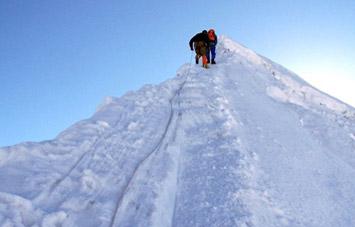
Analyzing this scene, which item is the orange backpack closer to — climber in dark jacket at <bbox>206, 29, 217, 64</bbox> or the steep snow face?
climber in dark jacket at <bbox>206, 29, 217, 64</bbox>

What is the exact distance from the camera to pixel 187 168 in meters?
6.30

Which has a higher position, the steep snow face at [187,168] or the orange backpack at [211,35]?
the orange backpack at [211,35]

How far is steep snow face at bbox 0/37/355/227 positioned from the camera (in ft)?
16.6

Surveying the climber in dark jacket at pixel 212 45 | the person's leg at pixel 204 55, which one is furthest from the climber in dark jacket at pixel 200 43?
the climber in dark jacket at pixel 212 45

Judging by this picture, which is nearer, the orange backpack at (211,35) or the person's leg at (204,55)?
the person's leg at (204,55)

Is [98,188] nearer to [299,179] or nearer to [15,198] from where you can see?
[15,198]

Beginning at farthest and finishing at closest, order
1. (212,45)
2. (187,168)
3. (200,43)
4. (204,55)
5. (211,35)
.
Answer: (211,35) → (212,45) → (200,43) → (204,55) → (187,168)

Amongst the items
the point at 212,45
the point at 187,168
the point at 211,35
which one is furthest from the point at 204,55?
the point at 187,168

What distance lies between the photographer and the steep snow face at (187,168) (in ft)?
16.6

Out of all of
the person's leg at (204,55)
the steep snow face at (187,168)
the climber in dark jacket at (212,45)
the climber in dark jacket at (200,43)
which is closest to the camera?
the steep snow face at (187,168)

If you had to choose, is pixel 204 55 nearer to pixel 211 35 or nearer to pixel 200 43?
pixel 200 43

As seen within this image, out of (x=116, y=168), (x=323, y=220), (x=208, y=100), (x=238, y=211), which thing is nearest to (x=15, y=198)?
(x=116, y=168)

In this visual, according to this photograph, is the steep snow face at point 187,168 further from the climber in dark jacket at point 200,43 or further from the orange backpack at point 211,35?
the orange backpack at point 211,35

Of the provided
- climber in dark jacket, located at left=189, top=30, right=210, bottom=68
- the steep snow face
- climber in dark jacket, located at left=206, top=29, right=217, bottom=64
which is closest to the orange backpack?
climber in dark jacket, located at left=206, top=29, right=217, bottom=64
